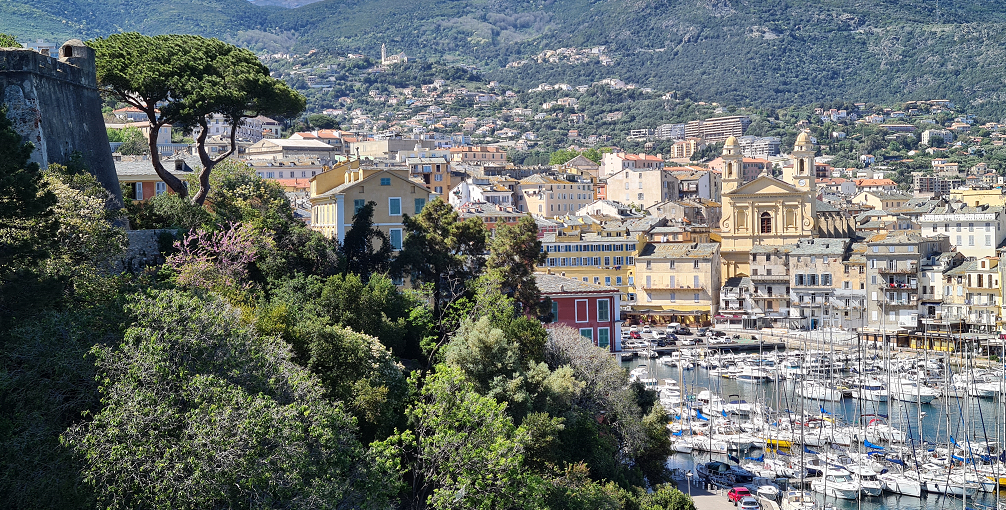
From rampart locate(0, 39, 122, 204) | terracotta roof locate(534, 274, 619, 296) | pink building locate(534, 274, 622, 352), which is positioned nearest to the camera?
rampart locate(0, 39, 122, 204)

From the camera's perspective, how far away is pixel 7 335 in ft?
47.3

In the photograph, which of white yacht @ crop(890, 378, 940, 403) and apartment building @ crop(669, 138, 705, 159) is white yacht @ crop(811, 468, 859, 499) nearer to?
white yacht @ crop(890, 378, 940, 403)

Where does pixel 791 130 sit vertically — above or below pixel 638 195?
above

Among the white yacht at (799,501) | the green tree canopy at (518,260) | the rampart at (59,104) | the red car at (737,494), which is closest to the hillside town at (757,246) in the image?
the green tree canopy at (518,260)

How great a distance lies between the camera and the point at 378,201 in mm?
29203

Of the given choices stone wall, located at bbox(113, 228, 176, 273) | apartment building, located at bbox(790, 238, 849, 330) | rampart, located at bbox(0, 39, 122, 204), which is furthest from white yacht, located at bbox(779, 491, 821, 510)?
apartment building, located at bbox(790, 238, 849, 330)

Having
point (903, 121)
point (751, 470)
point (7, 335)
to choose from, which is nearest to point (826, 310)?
point (751, 470)

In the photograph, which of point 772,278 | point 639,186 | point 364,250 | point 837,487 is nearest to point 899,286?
point 772,278

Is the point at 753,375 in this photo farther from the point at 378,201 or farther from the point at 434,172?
the point at 434,172

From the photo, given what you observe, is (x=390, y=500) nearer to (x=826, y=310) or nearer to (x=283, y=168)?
(x=826, y=310)

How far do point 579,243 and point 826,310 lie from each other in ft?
44.5

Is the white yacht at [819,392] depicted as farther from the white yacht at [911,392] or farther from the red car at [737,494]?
the red car at [737,494]

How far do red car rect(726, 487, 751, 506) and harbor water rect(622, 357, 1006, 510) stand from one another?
2.04 m

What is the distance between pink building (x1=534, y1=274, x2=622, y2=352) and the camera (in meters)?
34.5
